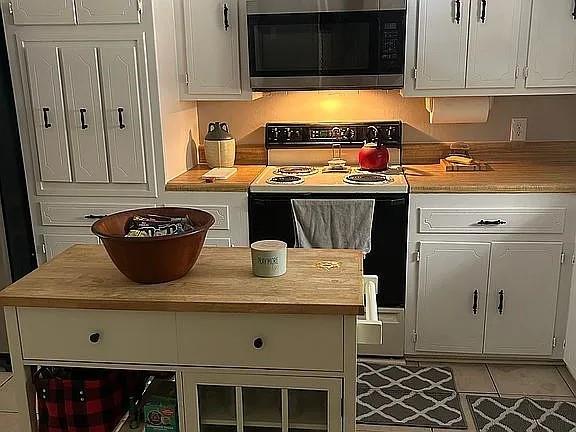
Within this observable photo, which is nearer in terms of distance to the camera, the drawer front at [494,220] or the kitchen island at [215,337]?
the kitchen island at [215,337]

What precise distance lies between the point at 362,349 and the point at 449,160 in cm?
113

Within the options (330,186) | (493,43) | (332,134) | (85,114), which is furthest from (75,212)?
(493,43)

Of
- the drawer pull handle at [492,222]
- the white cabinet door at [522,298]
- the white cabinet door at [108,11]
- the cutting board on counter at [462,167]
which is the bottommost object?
the white cabinet door at [522,298]

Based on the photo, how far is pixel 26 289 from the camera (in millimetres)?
1710

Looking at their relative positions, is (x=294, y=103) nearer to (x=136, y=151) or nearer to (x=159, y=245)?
(x=136, y=151)

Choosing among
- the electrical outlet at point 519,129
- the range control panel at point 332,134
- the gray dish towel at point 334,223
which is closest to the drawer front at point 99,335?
the gray dish towel at point 334,223

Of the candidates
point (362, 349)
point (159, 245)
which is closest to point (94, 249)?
point (159, 245)

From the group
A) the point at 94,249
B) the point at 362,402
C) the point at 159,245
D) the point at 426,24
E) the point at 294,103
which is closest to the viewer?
the point at 159,245

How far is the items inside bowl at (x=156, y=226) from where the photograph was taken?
1688 millimetres

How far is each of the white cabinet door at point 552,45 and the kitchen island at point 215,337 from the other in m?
1.81

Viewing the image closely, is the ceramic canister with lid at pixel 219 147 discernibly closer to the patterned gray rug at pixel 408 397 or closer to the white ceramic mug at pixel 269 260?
the patterned gray rug at pixel 408 397

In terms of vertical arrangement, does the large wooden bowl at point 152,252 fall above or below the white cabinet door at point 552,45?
below

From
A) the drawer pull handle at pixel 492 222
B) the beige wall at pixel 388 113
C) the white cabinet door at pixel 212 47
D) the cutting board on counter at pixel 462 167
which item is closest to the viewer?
the drawer pull handle at pixel 492 222

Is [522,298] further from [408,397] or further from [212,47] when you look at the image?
[212,47]
